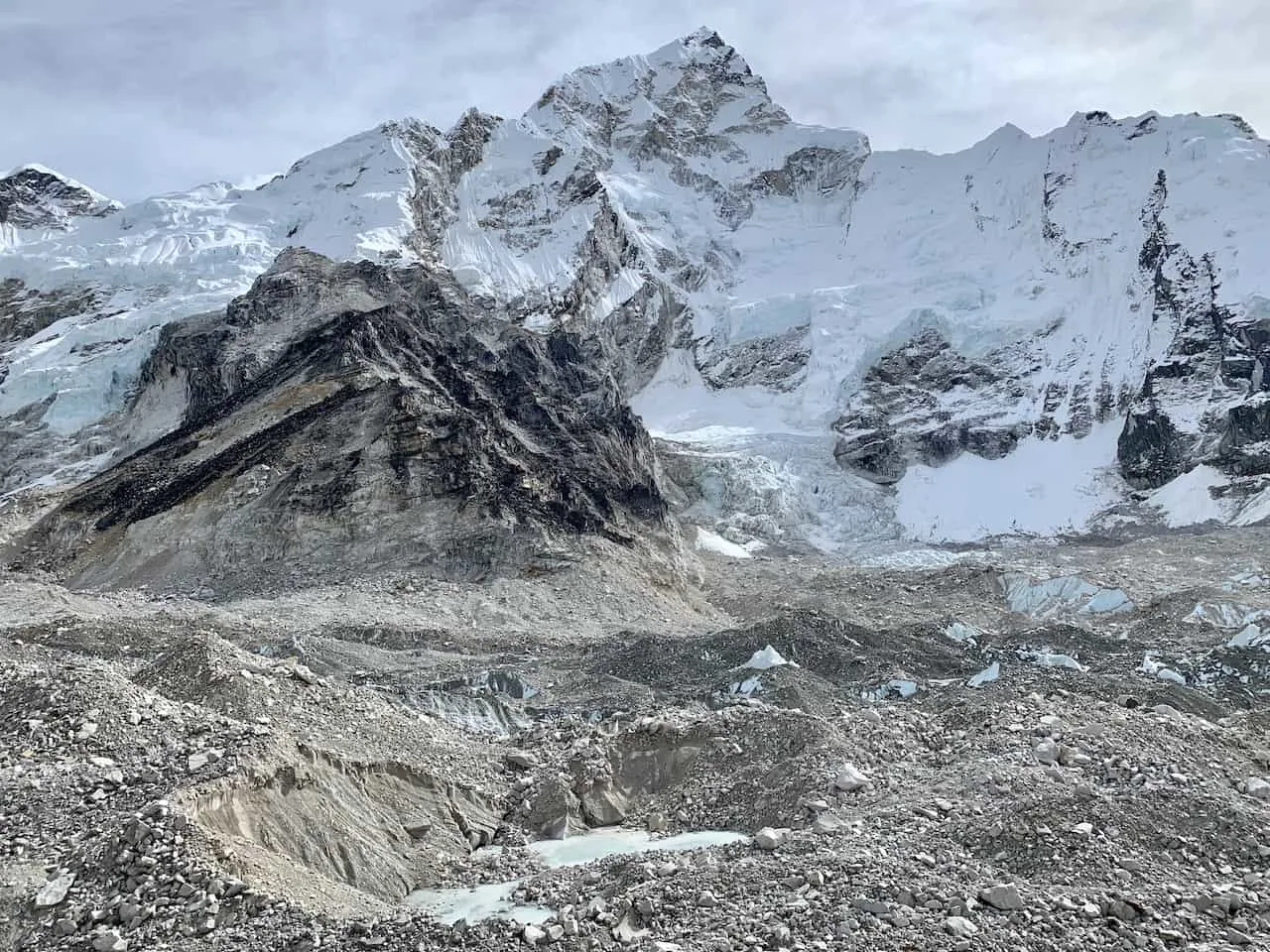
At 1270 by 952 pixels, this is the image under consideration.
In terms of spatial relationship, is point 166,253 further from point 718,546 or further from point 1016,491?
point 1016,491

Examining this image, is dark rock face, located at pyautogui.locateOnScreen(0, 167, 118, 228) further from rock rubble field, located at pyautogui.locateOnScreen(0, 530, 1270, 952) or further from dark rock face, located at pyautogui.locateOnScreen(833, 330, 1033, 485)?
rock rubble field, located at pyautogui.locateOnScreen(0, 530, 1270, 952)

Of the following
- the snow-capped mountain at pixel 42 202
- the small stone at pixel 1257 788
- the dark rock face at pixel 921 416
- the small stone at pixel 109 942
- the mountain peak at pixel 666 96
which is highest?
the mountain peak at pixel 666 96

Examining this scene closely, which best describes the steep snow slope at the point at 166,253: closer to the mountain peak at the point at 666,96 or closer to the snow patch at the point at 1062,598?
the mountain peak at the point at 666,96

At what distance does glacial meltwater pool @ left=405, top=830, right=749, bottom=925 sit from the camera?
39.8 feet

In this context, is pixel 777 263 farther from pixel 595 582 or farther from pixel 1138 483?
pixel 595 582

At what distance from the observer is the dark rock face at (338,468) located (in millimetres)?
48781

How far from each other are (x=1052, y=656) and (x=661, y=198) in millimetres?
121993

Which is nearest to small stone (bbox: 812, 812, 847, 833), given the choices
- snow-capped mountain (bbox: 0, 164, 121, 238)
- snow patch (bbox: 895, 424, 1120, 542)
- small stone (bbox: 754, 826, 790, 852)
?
small stone (bbox: 754, 826, 790, 852)

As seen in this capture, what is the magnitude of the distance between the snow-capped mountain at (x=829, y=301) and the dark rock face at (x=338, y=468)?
9987 mm

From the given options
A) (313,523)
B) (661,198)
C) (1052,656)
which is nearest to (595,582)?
(313,523)

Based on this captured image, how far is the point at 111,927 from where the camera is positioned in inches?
428

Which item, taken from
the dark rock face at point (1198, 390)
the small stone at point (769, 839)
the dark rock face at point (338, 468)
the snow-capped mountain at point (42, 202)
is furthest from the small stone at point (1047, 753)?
the snow-capped mountain at point (42, 202)

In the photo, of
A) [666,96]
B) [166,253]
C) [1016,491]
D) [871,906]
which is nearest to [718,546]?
[1016,491]

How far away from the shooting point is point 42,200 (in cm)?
11712
